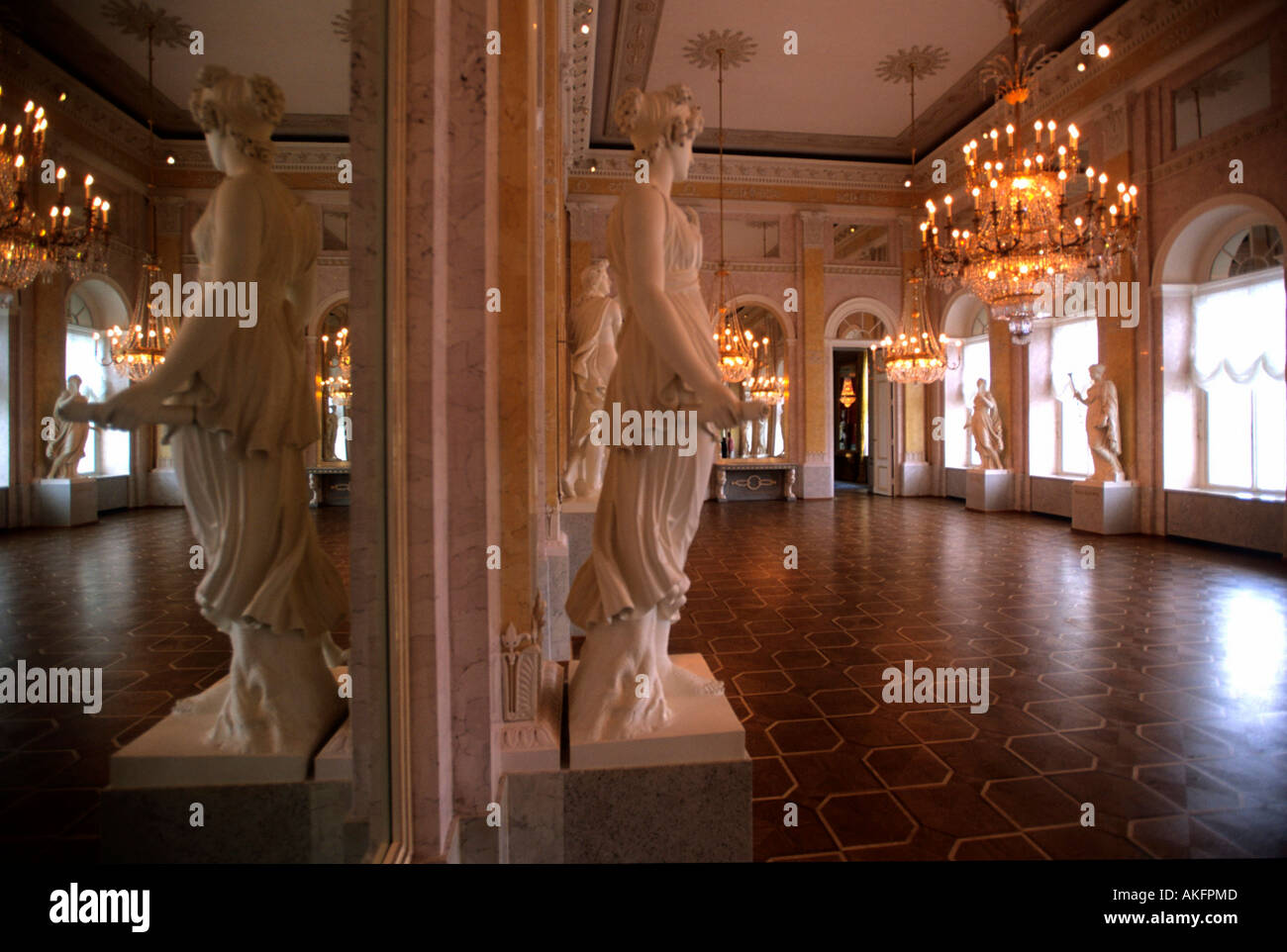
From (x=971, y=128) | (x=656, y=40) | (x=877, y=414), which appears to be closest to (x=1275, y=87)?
(x=971, y=128)

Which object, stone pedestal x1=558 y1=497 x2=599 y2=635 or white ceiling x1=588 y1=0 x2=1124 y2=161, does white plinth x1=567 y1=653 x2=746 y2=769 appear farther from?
white ceiling x1=588 y1=0 x2=1124 y2=161

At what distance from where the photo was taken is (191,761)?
114 cm

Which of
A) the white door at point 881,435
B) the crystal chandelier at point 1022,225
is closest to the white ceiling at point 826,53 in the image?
the crystal chandelier at point 1022,225

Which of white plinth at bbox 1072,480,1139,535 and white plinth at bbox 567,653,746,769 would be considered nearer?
white plinth at bbox 567,653,746,769

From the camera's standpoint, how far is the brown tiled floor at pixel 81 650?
2.52 ft

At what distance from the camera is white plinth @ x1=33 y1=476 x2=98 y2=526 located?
84cm

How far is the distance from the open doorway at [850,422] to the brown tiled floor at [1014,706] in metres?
12.5

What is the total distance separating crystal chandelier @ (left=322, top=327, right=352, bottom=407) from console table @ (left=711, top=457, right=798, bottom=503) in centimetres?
1377

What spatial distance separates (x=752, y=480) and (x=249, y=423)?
47.9 ft

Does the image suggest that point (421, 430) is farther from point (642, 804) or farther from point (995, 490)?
point (995, 490)

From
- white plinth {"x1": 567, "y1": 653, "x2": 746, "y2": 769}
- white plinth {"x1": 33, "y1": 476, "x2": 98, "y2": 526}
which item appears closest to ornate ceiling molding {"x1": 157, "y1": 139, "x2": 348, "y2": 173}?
white plinth {"x1": 33, "y1": 476, "x2": 98, "y2": 526}

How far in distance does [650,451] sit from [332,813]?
1.22 metres

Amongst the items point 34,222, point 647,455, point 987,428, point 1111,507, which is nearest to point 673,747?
point 647,455

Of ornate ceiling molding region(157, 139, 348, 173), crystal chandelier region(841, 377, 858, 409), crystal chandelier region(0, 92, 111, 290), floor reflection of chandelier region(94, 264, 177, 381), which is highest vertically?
crystal chandelier region(841, 377, 858, 409)
